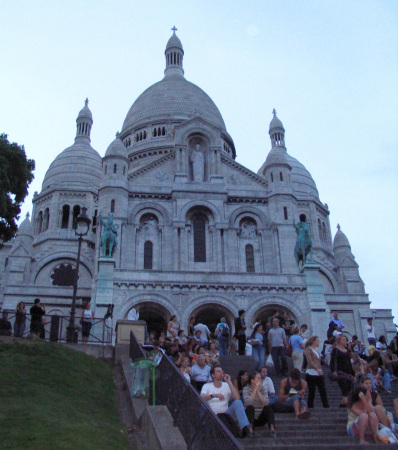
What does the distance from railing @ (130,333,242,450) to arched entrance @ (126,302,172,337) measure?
18.1 meters

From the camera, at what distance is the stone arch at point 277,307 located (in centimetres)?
3175

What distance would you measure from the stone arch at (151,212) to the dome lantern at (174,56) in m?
31.9

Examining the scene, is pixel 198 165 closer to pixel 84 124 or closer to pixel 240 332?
pixel 240 332

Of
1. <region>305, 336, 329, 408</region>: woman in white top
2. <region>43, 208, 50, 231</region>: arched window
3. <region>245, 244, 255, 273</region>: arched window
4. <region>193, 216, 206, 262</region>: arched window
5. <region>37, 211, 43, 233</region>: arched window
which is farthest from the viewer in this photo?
<region>37, 211, 43, 233</region>: arched window

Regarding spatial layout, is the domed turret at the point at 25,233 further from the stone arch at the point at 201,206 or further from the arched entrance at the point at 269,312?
the arched entrance at the point at 269,312

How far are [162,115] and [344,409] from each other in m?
44.4

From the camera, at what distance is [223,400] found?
11.4m

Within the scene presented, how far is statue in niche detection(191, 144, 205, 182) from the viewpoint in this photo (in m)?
39.8

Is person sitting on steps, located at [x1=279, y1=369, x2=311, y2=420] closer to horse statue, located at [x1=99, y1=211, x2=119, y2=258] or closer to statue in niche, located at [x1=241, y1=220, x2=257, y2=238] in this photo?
horse statue, located at [x1=99, y1=211, x2=119, y2=258]

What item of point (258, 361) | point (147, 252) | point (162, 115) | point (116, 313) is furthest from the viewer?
point (162, 115)

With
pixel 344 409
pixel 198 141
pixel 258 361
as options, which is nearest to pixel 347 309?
pixel 198 141

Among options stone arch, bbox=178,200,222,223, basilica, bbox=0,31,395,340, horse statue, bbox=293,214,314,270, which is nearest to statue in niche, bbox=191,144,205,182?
basilica, bbox=0,31,395,340

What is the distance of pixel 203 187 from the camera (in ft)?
127

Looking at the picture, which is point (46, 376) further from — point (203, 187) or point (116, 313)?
point (203, 187)
